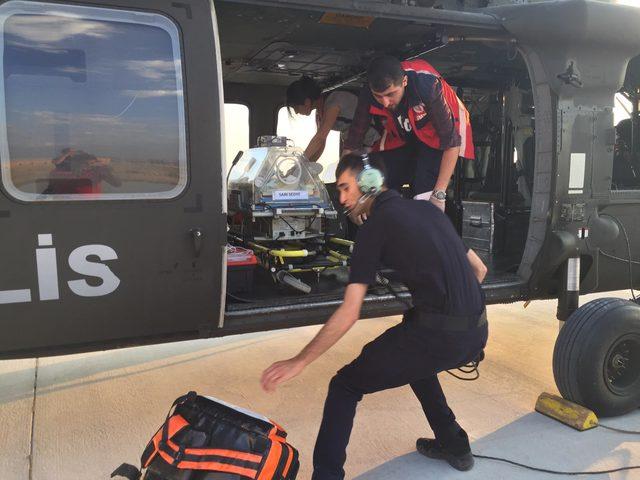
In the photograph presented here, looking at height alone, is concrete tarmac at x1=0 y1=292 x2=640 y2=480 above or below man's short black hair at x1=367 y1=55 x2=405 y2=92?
below

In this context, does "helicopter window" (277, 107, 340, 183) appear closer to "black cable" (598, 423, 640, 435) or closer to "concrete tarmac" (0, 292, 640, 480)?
"concrete tarmac" (0, 292, 640, 480)

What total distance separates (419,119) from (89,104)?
1.95 metres

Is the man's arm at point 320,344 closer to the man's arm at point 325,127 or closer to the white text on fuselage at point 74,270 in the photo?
the white text on fuselage at point 74,270

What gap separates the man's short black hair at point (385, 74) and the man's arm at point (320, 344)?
1435mm

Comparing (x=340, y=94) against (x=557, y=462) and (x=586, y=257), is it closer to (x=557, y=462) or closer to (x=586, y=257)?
(x=586, y=257)

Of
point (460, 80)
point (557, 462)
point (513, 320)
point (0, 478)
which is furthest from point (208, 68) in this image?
point (513, 320)

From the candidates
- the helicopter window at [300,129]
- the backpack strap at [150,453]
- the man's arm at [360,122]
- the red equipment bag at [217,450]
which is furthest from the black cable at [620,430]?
the helicopter window at [300,129]

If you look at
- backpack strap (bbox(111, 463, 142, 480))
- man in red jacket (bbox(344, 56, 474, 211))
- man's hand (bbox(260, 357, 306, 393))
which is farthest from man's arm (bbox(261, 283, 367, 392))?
man in red jacket (bbox(344, 56, 474, 211))

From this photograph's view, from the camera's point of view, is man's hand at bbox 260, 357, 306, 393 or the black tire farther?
the black tire

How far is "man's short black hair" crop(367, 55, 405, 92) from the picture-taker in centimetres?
325

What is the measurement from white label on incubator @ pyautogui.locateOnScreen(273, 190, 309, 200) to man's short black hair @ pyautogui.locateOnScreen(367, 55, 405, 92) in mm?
1058

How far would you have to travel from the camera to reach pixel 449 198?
19.2 ft

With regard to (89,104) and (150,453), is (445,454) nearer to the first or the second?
(150,453)

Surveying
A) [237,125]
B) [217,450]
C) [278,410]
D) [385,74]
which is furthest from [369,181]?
[237,125]
